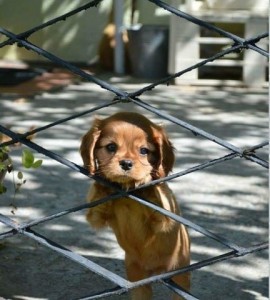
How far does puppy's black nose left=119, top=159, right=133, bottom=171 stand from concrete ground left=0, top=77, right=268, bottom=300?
1.07 meters

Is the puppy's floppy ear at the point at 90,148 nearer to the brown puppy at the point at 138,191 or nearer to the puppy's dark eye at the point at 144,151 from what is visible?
the brown puppy at the point at 138,191

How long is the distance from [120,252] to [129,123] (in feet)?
4.66

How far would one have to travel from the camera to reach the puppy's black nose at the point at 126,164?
125 inches

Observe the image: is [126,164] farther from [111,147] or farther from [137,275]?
[137,275]

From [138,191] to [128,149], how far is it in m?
0.18

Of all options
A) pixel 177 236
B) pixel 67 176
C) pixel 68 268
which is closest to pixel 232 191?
pixel 67 176

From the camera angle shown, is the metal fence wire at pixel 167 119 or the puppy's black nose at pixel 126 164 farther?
the puppy's black nose at pixel 126 164

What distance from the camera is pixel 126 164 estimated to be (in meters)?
3.18

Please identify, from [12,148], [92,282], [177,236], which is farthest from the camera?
[12,148]

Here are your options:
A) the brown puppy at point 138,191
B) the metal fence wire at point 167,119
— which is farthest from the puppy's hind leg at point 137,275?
the metal fence wire at point 167,119

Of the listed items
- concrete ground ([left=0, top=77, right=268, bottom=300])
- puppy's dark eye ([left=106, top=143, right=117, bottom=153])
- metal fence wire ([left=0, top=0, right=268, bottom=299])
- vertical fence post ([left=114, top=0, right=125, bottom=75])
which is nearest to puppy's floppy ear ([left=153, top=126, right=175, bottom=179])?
puppy's dark eye ([left=106, top=143, right=117, bottom=153])

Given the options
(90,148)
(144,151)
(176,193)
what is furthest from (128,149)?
(176,193)

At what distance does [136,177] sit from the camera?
10.5 feet

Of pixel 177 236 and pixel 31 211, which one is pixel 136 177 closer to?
pixel 177 236
